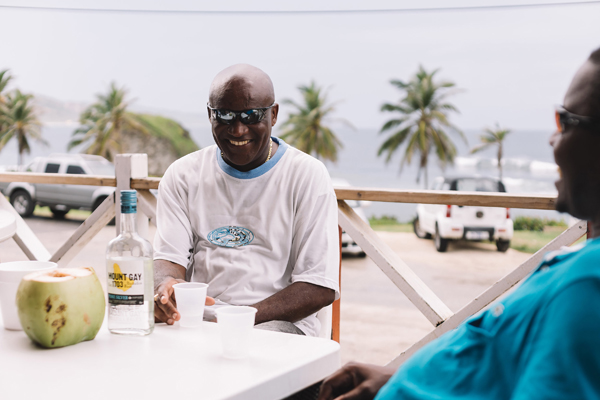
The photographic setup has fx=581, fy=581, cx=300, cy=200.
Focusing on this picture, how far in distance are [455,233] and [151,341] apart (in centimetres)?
2180

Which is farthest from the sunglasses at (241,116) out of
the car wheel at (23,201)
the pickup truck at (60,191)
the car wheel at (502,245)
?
the car wheel at (502,245)

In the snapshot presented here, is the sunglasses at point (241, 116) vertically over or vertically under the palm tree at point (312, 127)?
over

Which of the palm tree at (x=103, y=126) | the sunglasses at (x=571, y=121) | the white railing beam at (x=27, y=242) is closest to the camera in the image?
the sunglasses at (x=571, y=121)

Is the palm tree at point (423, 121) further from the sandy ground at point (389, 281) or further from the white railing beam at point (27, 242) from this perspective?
the white railing beam at point (27, 242)

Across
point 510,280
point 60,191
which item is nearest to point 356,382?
point 510,280

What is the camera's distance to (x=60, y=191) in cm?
2325

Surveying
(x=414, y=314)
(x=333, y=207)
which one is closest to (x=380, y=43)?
(x=414, y=314)

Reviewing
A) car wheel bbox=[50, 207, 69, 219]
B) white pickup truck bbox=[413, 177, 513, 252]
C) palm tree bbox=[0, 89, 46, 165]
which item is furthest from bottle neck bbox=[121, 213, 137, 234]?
palm tree bbox=[0, 89, 46, 165]

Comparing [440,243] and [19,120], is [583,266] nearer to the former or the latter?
[440,243]

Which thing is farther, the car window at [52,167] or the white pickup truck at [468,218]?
the car window at [52,167]

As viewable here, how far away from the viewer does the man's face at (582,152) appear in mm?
790

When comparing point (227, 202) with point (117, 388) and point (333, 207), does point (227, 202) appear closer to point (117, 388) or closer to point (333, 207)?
point (333, 207)

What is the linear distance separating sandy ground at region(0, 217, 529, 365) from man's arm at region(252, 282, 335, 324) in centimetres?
635

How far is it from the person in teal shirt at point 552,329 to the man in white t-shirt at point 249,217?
100 centimetres
